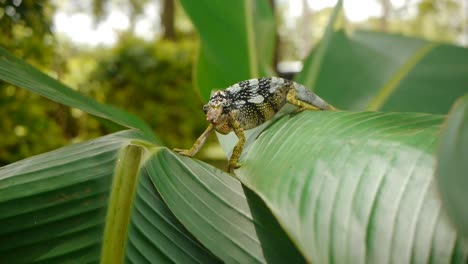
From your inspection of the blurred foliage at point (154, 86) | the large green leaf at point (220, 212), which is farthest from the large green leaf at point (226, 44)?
the blurred foliage at point (154, 86)

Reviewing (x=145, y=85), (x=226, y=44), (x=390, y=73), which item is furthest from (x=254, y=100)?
(x=145, y=85)

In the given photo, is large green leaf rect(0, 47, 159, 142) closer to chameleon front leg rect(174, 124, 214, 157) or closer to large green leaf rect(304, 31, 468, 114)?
chameleon front leg rect(174, 124, 214, 157)

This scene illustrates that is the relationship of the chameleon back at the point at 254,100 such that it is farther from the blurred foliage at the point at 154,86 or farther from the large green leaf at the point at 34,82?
the blurred foliage at the point at 154,86

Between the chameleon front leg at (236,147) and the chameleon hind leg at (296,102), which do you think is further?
the chameleon hind leg at (296,102)

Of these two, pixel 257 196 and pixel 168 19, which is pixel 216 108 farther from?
pixel 168 19

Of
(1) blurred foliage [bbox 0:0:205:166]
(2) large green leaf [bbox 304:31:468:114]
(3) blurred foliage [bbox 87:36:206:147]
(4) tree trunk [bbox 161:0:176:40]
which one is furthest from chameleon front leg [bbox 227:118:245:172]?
(4) tree trunk [bbox 161:0:176:40]


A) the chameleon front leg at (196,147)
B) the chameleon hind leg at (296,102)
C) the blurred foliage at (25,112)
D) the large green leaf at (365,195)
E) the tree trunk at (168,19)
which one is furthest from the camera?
the tree trunk at (168,19)

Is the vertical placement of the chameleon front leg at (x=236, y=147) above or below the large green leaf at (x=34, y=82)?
below
